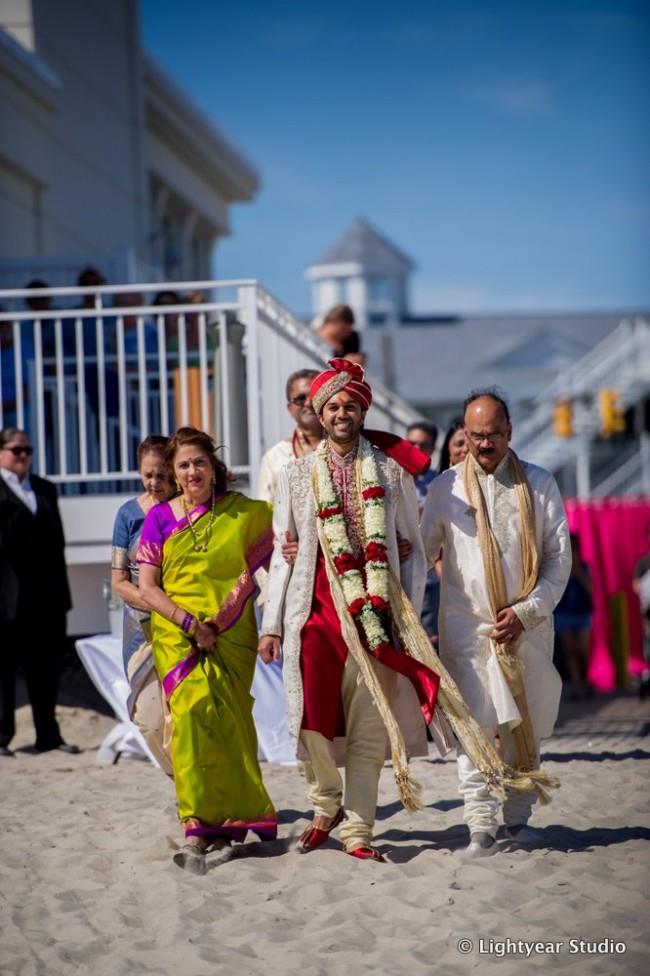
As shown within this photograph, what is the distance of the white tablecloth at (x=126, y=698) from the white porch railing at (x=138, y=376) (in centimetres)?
118

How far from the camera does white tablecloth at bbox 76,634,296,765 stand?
8.38 m

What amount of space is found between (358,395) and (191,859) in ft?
6.46

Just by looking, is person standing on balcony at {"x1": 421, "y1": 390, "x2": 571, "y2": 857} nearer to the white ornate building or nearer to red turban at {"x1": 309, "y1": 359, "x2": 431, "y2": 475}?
red turban at {"x1": 309, "y1": 359, "x2": 431, "y2": 475}

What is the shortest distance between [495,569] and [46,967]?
90.3 inches

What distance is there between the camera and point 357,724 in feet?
19.1

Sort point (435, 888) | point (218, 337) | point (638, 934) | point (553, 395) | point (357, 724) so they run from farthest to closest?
point (553, 395) → point (218, 337) → point (357, 724) → point (435, 888) → point (638, 934)

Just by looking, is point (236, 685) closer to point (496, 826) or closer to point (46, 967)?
point (496, 826)

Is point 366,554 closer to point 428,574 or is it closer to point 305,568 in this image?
point 305,568

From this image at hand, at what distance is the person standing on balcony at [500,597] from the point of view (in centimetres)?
584

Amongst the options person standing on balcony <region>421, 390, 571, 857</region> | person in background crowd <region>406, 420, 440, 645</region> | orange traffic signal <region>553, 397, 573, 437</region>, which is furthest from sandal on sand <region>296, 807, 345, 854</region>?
orange traffic signal <region>553, 397, 573, 437</region>

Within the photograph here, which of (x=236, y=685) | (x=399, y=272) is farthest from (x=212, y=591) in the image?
(x=399, y=272)

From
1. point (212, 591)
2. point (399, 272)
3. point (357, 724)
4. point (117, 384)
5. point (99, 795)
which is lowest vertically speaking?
point (99, 795)

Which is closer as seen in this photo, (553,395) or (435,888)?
(435,888)

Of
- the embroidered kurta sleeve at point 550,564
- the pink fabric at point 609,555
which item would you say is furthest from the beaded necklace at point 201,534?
the pink fabric at point 609,555
